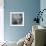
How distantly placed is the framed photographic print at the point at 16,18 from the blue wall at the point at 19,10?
12 centimetres

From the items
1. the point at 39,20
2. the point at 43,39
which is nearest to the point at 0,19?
the point at 39,20

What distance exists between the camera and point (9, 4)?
5.23 metres

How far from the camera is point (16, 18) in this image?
209 inches

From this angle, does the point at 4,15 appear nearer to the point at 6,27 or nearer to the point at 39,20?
the point at 6,27

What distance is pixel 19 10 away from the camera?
5246mm

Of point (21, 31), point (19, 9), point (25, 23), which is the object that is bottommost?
point (21, 31)

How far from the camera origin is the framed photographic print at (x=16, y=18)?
17.3ft

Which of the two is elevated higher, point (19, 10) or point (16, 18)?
point (19, 10)

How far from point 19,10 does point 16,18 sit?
34 cm

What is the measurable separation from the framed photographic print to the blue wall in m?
0.12

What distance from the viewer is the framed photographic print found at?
5.27m

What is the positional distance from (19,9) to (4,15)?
636 mm

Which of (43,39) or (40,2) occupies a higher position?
(40,2)

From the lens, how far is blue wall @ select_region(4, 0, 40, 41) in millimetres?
5234
